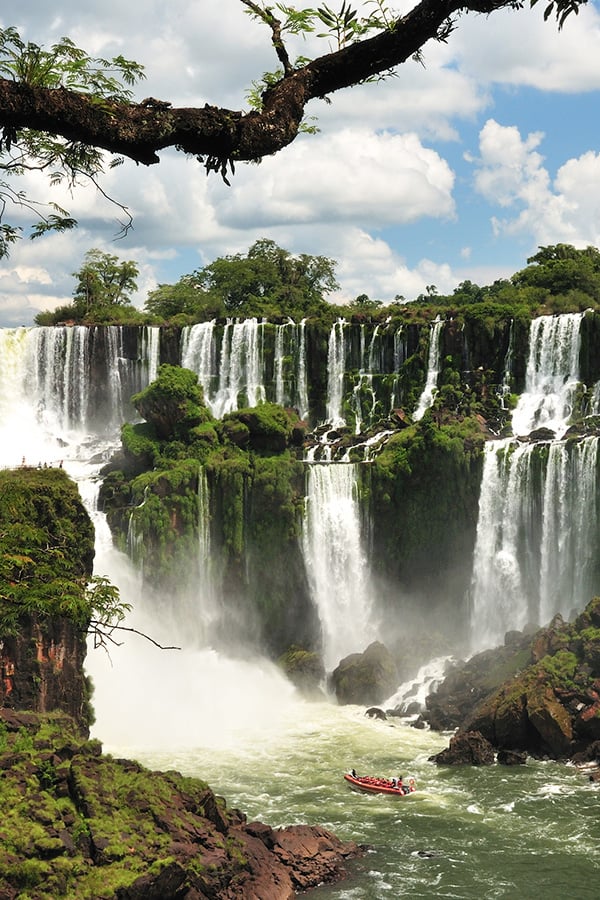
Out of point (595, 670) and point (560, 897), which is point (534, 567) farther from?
point (560, 897)

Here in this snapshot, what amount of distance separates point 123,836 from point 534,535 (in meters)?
22.3

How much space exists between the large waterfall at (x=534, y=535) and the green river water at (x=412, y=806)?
27.1ft

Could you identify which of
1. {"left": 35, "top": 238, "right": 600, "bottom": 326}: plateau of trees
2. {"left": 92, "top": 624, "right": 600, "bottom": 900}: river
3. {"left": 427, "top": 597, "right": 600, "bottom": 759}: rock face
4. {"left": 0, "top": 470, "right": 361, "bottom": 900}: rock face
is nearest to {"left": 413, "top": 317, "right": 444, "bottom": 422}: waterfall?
{"left": 35, "top": 238, "right": 600, "bottom": 326}: plateau of trees

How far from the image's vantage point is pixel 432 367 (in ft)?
145

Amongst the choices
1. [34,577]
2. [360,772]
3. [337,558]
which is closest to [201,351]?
[337,558]

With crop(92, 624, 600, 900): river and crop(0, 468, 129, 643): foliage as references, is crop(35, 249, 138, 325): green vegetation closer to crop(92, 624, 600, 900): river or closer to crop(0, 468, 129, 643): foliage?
crop(92, 624, 600, 900): river

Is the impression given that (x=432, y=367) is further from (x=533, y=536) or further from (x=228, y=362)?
(x=533, y=536)

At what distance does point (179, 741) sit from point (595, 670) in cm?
1140

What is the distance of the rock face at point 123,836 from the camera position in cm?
1491

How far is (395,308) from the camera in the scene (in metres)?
47.3

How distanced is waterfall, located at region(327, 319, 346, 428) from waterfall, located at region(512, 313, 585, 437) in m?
7.87

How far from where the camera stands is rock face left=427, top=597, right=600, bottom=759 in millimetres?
25281

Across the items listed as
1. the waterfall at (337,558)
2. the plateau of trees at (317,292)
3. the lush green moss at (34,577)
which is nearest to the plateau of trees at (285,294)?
the plateau of trees at (317,292)

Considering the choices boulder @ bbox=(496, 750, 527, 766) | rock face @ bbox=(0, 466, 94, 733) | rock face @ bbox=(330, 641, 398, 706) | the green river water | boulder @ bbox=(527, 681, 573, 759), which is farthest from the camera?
rock face @ bbox=(330, 641, 398, 706)
